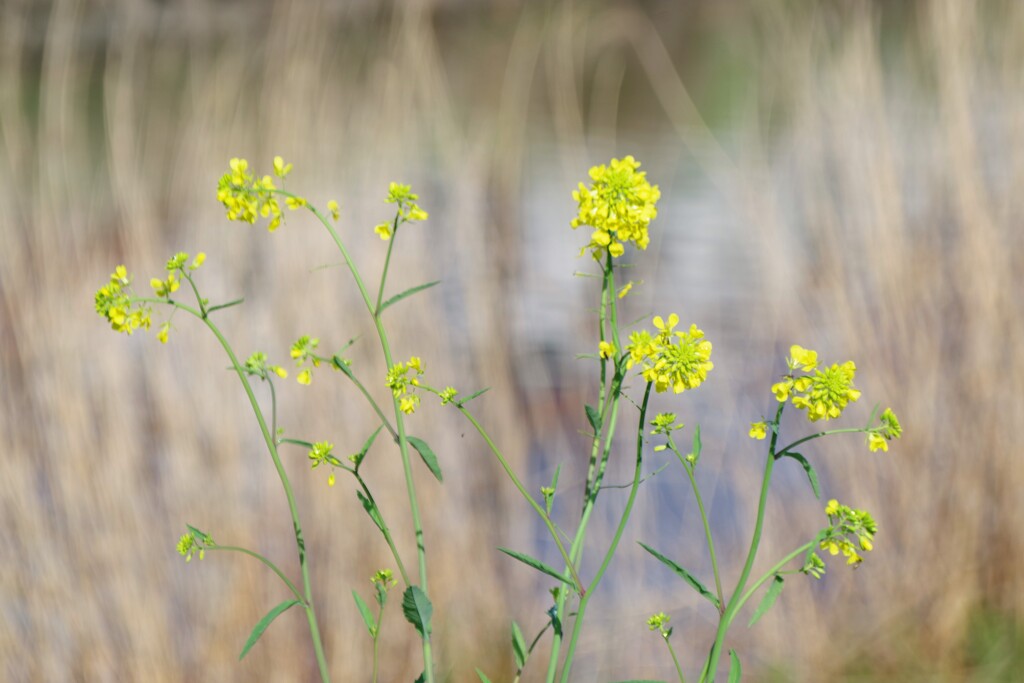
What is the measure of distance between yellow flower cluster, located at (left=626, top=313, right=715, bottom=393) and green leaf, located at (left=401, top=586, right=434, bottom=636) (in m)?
0.25

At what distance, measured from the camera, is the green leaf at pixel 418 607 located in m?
0.84

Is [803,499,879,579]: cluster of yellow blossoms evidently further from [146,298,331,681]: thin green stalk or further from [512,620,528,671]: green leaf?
[146,298,331,681]: thin green stalk

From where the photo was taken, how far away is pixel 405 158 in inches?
60.9

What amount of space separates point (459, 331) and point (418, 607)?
2.47ft

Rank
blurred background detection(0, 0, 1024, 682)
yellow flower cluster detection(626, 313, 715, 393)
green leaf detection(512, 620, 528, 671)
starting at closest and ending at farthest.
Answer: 1. yellow flower cluster detection(626, 313, 715, 393)
2. green leaf detection(512, 620, 528, 671)
3. blurred background detection(0, 0, 1024, 682)

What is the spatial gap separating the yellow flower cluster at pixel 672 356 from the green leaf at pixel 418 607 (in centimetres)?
25

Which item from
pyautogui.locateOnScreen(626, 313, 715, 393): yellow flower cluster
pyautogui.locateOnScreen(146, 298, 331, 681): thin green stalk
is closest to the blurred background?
pyautogui.locateOnScreen(146, 298, 331, 681): thin green stalk

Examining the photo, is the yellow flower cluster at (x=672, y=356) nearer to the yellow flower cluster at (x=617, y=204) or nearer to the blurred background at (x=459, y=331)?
the yellow flower cluster at (x=617, y=204)

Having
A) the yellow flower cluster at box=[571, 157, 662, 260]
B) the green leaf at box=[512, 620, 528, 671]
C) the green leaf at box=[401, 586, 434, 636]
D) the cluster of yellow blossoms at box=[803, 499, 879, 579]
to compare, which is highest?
the yellow flower cluster at box=[571, 157, 662, 260]

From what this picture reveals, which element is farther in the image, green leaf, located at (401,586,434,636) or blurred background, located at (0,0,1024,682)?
blurred background, located at (0,0,1024,682)

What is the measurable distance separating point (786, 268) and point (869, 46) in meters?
0.37

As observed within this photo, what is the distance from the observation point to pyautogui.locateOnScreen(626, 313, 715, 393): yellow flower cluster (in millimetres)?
756

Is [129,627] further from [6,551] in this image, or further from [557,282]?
[557,282]

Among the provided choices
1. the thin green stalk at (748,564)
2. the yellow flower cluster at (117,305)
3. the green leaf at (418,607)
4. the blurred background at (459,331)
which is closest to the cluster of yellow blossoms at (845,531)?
the thin green stalk at (748,564)
